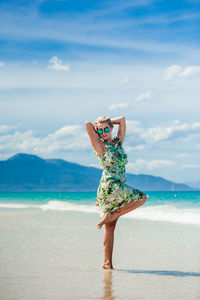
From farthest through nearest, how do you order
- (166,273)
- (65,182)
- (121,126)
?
(65,182), (121,126), (166,273)

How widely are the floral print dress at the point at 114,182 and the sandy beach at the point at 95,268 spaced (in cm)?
96

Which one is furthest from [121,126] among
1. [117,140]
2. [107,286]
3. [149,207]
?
[149,207]

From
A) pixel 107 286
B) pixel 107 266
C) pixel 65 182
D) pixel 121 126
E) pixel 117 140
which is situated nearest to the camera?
pixel 107 286

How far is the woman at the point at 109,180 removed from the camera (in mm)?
6012

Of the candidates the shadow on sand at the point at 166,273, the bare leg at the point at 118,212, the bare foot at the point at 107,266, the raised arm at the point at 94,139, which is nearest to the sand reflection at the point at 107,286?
the bare foot at the point at 107,266

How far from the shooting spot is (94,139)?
238 inches

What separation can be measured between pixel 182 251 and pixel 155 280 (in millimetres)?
2277

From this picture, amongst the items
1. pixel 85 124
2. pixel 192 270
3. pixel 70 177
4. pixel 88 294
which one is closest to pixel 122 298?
pixel 88 294

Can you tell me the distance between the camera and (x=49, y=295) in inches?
181

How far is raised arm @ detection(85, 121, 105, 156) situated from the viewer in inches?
237

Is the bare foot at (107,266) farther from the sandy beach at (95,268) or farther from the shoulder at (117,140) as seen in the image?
the shoulder at (117,140)

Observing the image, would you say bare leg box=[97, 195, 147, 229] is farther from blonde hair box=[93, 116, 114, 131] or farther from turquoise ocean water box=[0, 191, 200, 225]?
blonde hair box=[93, 116, 114, 131]

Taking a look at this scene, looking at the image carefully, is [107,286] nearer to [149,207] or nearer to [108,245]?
[108,245]

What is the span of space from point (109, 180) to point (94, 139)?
613 mm
